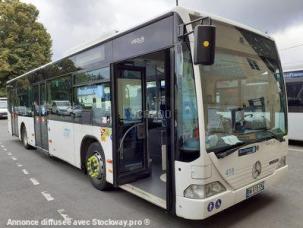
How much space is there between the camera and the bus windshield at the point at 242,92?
141 inches

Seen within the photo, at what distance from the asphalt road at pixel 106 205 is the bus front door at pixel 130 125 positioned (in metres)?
0.52

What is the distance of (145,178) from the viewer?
17.5 feet

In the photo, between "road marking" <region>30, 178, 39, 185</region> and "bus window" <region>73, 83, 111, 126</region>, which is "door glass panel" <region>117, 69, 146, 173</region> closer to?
"bus window" <region>73, 83, 111, 126</region>

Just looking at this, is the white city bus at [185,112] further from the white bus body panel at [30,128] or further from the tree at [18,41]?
the tree at [18,41]

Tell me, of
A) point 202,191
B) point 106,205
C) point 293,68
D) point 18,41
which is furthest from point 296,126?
point 18,41

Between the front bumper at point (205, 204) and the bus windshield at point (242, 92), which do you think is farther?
the bus windshield at point (242, 92)

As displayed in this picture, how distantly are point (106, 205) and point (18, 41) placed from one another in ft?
102

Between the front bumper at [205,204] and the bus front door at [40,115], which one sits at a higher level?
the bus front door at [40,115]

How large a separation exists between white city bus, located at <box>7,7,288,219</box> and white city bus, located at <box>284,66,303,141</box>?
576cm

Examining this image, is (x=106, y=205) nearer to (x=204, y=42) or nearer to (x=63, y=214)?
(x=63, y=214)

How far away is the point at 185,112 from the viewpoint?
11.4 feet

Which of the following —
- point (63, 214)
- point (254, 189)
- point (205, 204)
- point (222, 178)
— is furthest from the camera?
point (63, 214)

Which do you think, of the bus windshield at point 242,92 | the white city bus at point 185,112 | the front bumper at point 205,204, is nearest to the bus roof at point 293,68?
the white city bus at point 185,112

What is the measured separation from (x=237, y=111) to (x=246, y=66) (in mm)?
675
